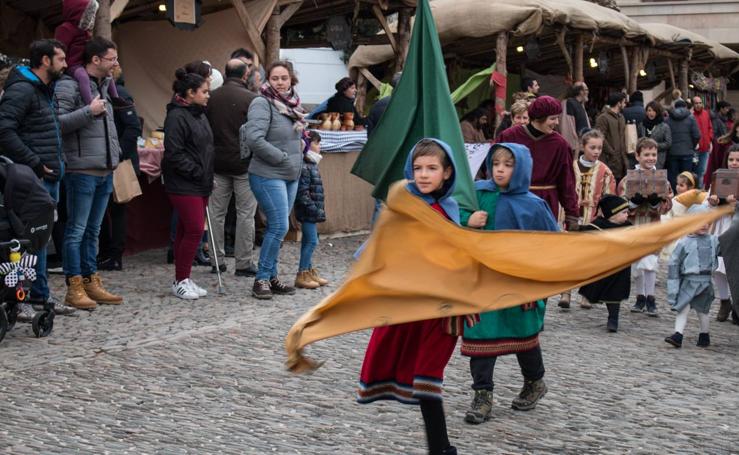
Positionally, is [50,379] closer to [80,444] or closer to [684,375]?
[80,444]

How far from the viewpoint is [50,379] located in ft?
22.4

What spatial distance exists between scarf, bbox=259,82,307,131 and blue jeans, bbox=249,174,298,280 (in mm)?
546

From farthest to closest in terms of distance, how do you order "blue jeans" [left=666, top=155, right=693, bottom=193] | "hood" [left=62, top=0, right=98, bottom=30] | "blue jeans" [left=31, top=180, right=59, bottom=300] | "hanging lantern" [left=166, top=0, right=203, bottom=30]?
"blue jeans" [left=666, top=155, right=693, bottom=193] → "hanging lantern" [left=166, top=0, right=203, bottom=30] → "hood" [left=62, top=0, right=98, bottom=30] → "blue jeans" [left=31, top=180, right=59, bottom=300]

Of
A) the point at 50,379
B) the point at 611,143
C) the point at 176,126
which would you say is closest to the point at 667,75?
the point at 611,143

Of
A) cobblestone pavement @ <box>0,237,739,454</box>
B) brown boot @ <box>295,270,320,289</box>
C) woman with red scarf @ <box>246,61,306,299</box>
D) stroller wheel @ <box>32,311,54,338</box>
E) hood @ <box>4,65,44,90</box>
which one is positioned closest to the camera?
cobblestone pavement @ <box>0,237,739,454</box>

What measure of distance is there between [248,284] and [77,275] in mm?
2037

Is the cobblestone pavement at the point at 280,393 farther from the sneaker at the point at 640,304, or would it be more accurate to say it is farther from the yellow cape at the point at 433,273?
the yellow cape at the point at 433,273

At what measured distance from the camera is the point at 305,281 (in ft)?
34.8

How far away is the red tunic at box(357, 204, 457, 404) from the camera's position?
5.03 m

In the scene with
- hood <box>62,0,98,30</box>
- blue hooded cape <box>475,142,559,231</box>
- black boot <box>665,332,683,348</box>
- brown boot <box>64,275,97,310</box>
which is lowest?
black boot <box>665,332,683,348</box>

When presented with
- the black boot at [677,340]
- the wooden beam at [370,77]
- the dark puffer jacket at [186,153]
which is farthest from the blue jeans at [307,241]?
the wooden beam at [370,77]

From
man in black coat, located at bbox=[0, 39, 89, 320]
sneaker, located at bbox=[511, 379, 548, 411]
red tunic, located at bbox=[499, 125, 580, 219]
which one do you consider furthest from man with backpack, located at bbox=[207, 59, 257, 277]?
sneaker, located at bbox=[511, 379, 548, 411]

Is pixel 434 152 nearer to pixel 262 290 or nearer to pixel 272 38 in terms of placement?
pixel 262 290

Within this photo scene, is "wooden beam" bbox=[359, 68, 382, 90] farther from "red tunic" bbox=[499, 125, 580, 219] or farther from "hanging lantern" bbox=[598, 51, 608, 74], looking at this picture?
"red tunic" bbox=[499, 125, 580, 219]
